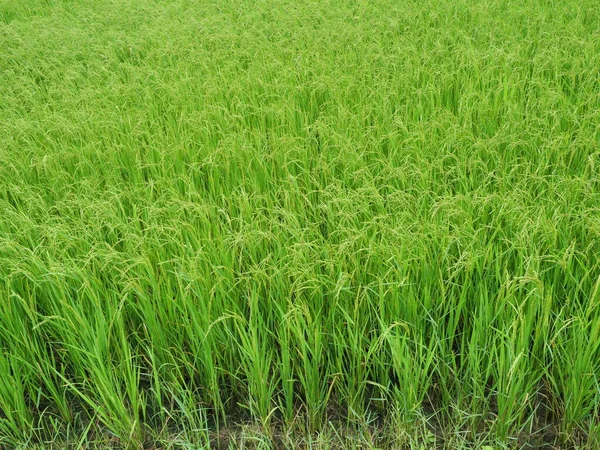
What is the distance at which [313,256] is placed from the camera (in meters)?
1.95

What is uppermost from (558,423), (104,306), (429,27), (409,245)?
(429,27)

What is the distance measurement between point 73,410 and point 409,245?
126 cm

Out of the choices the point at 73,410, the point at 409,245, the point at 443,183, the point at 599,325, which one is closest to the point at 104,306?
the point at 73,410

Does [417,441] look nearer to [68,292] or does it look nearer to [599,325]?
[599,325]

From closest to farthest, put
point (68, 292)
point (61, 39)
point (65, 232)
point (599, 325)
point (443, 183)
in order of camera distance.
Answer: point (599, 325) → point (68, 292) → point (65, 232) → point (443, 183) → point (61, 39)

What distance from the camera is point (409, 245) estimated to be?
1947 mm

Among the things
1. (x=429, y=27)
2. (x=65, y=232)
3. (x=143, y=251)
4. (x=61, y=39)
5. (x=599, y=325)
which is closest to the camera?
(x=599, y=325)

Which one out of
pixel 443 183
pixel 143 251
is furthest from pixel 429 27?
pixel 143 251

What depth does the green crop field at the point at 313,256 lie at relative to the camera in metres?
1.65

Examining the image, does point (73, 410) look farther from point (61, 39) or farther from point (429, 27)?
point (61, 39)

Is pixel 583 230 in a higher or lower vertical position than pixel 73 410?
higher

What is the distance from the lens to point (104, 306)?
77.9 inches

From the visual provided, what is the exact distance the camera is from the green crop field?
5.41 ft

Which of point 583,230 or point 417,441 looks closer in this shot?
point 417,441
